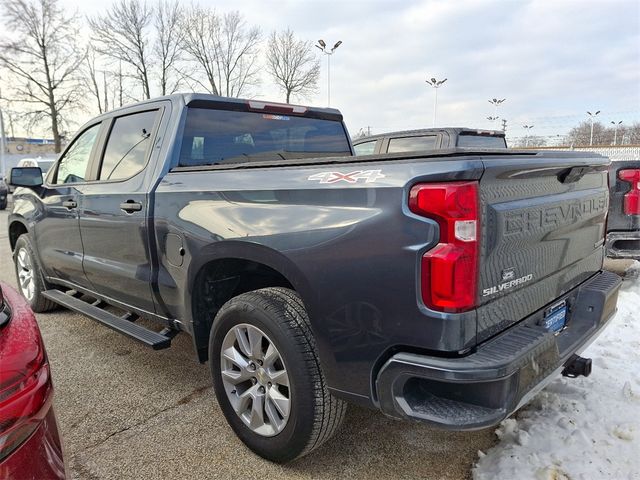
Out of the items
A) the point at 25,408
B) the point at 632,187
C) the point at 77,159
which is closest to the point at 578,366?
the point at 25,408

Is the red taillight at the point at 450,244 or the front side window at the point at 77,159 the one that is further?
the front side window at the point at 77,159

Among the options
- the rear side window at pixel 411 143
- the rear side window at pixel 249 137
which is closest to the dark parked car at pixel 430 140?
the rear side window at pixel 411 143

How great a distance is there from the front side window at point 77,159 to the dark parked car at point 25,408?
112 inches

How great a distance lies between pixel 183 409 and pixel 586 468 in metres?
2.35

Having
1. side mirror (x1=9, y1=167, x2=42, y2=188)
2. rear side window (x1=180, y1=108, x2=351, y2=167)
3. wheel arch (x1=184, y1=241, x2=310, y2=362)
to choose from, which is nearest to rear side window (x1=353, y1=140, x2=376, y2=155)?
rear side window (x1=180, y1=108, x2=351, y2=167)

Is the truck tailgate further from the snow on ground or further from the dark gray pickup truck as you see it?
the snow on ground

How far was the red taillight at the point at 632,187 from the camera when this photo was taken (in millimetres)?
4723

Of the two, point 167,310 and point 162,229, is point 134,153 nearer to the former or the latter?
point 162,229

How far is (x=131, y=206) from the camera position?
3205 millimetres

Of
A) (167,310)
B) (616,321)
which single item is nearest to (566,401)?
(616,321)

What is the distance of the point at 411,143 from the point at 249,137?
4114mm

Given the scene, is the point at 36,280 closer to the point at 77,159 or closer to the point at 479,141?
the point at 77,159

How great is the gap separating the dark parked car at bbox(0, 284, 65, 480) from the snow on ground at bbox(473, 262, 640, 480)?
195cm

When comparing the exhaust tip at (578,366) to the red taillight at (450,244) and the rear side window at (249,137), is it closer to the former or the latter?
the red taillight at (450,244)
